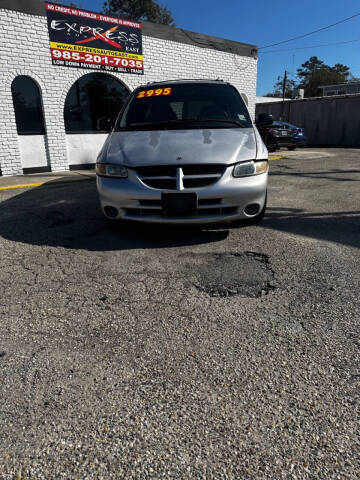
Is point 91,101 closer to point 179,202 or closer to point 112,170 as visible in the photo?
point 112,170

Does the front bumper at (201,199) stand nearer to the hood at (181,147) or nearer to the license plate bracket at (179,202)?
the license plate bracket at (179,202)

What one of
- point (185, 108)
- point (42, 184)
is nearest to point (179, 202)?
point (185, 108)

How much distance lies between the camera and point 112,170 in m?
3.46

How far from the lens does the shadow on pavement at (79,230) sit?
370 centimetres

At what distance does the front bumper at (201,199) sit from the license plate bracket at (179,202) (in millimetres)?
43

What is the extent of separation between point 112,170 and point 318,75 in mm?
78407

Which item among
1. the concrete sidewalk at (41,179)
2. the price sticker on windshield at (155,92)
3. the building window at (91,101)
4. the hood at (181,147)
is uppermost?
the building window at (91,101)

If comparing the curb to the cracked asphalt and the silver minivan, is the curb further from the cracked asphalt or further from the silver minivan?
the silver minivan

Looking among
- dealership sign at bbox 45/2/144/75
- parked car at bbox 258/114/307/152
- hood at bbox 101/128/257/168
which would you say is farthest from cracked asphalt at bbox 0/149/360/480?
parked car at bbox 258/114/307/152

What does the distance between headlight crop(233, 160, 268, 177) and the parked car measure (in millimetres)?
12123

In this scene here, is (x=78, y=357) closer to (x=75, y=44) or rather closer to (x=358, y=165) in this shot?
(x=75, y=44)

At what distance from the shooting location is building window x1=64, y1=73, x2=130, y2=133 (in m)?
9.53

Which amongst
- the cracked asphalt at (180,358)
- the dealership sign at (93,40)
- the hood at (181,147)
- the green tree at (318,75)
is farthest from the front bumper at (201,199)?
the green tree at (318,75)

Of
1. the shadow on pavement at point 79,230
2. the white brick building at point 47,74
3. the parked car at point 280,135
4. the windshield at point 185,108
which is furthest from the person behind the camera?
the parked car at point 280,135
